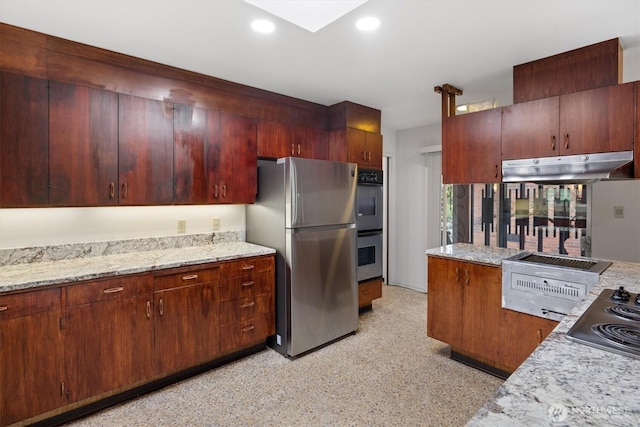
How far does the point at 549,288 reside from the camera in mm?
2260

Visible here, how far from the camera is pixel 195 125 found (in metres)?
2.79

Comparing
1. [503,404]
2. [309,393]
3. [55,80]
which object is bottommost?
[309,393]

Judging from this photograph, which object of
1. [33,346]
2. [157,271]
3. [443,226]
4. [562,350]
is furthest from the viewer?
[443,226]

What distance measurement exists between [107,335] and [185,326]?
50cm

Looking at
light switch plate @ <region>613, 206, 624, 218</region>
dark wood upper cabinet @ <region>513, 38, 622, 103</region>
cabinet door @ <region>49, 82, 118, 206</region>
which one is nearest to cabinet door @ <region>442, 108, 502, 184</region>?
dark wood upper cabinet @ <region>513, 38, 622, 103</region>

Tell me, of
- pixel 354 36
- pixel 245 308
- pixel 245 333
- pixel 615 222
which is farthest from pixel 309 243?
pixel 615 222

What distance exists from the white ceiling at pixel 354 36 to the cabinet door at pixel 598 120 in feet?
1.27

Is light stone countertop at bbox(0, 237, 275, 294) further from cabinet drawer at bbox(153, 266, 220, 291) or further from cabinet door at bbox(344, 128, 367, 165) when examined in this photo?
cabinet door at bbox(344, 128, 367, 165)

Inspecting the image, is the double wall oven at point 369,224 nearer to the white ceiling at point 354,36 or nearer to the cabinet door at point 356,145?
the cabinet door at point 356,145

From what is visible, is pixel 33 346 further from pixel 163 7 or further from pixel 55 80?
pixel 163 7

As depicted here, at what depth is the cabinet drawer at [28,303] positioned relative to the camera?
1819 millimetres

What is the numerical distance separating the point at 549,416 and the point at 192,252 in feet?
8.54

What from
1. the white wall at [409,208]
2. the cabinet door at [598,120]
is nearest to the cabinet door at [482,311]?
the cabinet door at [598,120]

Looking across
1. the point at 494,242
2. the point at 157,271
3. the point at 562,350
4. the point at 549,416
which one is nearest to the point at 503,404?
the point at 549,416
